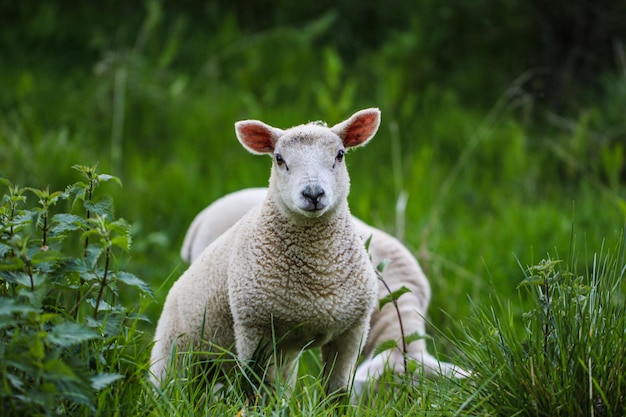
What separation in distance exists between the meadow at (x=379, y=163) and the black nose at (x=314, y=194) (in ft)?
2.08

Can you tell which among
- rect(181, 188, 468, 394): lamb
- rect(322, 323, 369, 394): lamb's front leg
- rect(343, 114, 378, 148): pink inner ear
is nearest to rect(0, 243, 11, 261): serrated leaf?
rect(322, 323, 369, 394): lamb's front leg

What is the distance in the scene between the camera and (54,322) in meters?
2.62

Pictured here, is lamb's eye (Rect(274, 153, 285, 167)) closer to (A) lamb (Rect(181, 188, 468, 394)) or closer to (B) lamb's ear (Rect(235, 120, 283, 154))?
(B) lamb's ear (Rect(235, 120, 283, 154))

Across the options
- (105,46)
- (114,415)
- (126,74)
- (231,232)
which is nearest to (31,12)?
(105,46)

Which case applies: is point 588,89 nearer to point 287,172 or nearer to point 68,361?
point 287,172

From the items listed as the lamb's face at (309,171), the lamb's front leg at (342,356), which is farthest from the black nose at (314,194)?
the lamb's front leg at (342,356)

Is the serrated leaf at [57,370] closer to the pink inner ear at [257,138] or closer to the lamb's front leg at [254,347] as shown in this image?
the lamb's front leg at [254,347]

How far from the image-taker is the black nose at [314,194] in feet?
10.3

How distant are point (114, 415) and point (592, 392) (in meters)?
1.34

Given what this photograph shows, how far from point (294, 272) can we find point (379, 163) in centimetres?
477

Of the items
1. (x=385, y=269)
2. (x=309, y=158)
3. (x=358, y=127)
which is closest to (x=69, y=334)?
(x=309, y=158)

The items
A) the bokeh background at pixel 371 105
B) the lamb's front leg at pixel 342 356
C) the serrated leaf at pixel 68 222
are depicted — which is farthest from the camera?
the bokeh background at pixel 371 105

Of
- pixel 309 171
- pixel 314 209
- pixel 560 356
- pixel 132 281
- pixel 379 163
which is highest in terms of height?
pixel 309 171

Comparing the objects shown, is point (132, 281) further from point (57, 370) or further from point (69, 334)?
point (57, 370)
